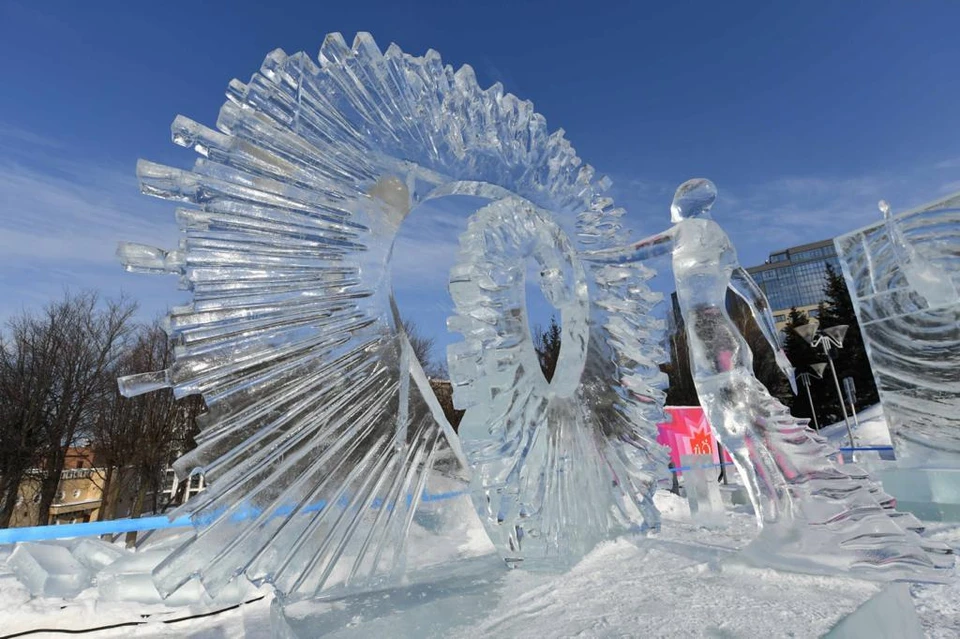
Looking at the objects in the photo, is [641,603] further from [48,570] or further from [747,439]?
[48,570]

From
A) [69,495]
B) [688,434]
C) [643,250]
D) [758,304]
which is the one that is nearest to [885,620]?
[758,304]

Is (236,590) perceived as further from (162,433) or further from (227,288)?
(162,433)

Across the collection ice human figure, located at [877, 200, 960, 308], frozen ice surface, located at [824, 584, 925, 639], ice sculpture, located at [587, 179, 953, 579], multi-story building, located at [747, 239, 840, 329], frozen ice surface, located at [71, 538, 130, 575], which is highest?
multi-story building, located at [747, 239, 840, 329]

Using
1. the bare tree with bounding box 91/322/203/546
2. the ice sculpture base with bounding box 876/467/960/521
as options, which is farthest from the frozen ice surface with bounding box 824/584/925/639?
the bare tree with bounding box 91/322/203/546

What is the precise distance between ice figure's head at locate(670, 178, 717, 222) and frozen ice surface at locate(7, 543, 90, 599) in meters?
5.05

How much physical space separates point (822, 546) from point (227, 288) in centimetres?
258

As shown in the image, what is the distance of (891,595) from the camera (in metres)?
1.66

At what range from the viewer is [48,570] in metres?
4.03

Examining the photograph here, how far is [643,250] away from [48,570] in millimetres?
4870

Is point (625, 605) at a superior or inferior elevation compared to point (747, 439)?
inferior

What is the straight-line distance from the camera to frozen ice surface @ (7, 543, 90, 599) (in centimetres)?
396

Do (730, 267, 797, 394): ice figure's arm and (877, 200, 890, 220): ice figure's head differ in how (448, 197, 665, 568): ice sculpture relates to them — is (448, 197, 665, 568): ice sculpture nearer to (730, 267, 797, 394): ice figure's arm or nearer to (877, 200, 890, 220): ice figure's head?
(730, 267, 797, 394): ice figure's arm

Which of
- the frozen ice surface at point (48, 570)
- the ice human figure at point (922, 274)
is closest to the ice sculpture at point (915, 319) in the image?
the ice human figure at point (922, 274)

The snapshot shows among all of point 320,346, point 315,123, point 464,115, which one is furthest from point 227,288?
point 464,115
